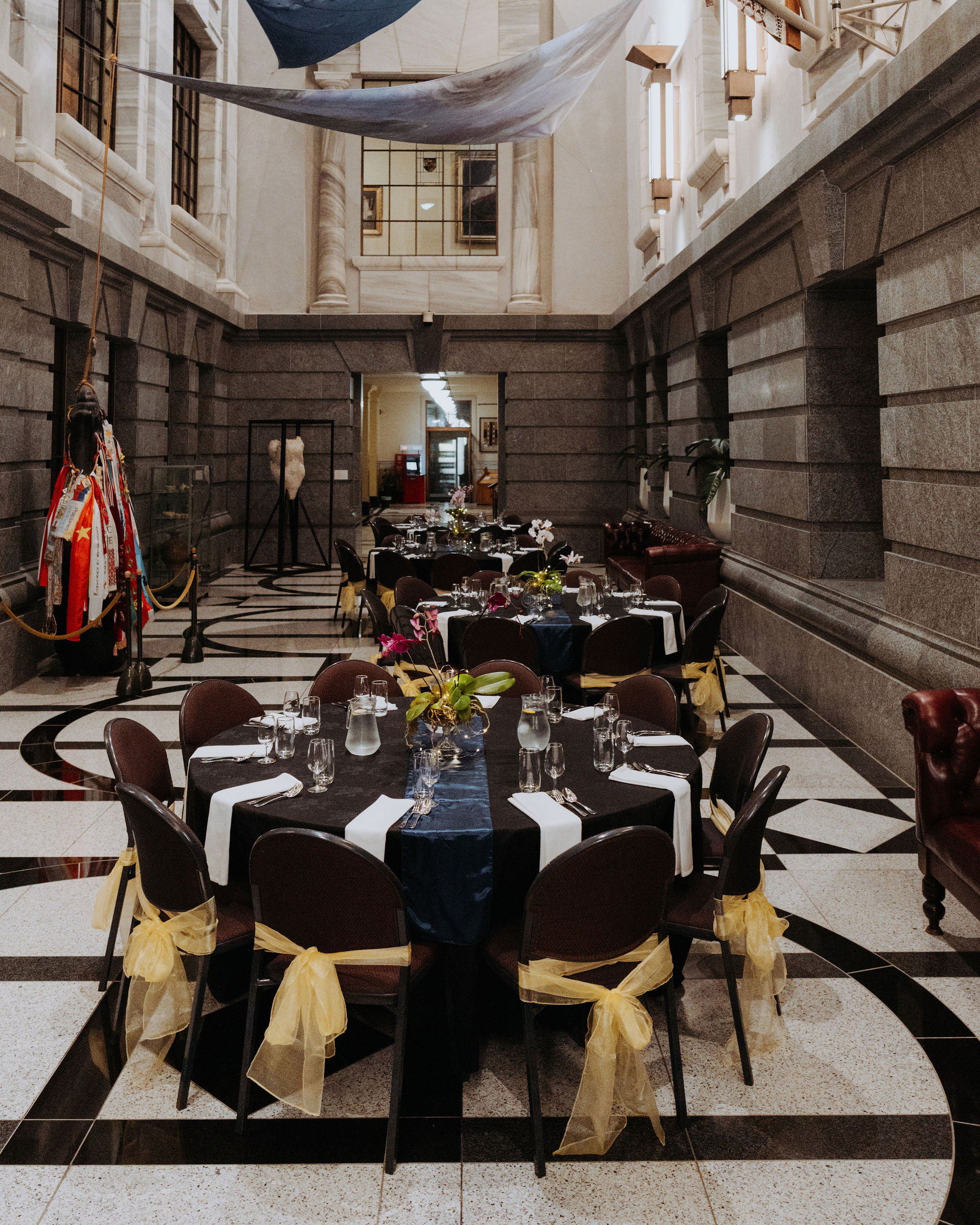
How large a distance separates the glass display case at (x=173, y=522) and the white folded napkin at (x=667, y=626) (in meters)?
4.63

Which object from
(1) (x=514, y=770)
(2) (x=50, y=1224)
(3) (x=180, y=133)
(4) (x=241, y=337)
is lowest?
(2) (x=50, y=1224)

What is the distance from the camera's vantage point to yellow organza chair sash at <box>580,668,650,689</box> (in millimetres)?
5238

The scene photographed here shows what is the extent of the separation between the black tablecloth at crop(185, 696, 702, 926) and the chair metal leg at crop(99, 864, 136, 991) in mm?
291

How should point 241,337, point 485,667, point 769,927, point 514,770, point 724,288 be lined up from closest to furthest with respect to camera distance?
1. point 769,927
2. point 514,770
3. point 485,667
4. point 724,288
5. point 241,337

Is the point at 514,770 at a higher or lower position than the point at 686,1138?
higher

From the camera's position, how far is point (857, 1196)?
2.15 metres

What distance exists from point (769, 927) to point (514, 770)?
0.81 m

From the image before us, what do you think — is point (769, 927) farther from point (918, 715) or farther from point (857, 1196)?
point (918, 715)

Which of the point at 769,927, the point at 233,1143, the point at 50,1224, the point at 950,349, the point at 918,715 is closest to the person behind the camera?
the point at 50,1224

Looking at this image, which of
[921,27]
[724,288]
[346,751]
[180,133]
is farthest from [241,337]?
[346,751]

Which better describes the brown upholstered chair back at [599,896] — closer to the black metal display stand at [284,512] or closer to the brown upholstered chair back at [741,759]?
the brown upholstered chair back at [741,759]

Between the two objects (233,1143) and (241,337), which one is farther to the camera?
(241,337)

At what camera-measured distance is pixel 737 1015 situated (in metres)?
2.61

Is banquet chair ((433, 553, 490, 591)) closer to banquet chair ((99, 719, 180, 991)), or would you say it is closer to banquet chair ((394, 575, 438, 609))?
banquet chair ((394, 575, 438, 609))
